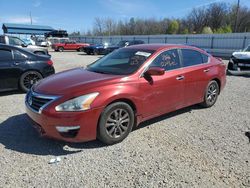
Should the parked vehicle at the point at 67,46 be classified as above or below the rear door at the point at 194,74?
below

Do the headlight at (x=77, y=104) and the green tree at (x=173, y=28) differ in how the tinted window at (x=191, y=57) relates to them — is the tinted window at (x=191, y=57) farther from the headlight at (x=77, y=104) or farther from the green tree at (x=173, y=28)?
the green tree at (x=173, y=28)

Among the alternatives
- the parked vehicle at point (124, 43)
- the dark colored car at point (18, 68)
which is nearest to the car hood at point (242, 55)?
the dark colored car at point (18, 68)

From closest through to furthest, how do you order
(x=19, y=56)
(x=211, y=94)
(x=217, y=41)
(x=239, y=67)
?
(x=211, y=94) < (x=19, y=56) < (x=239, y=67) < (x=217, y=41)

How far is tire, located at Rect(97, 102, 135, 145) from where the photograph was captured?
3883 millimetres

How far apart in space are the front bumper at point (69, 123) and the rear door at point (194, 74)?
2.28 meters

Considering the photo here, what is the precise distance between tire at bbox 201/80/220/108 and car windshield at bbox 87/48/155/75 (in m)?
1.97

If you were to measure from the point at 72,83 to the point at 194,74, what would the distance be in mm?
2677

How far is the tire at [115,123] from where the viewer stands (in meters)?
3.88

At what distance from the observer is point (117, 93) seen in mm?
3938

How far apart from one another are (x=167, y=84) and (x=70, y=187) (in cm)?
260

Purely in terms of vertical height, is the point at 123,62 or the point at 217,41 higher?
the point at 123,62

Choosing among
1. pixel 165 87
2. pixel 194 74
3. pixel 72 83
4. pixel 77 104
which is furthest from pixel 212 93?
pixel 77 104

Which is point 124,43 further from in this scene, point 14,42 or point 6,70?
point 6,70

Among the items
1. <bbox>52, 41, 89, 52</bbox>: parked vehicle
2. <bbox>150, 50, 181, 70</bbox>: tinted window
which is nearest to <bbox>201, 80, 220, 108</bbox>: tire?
<bbox>150, 50, 181, 70</bbox>: tinted window
